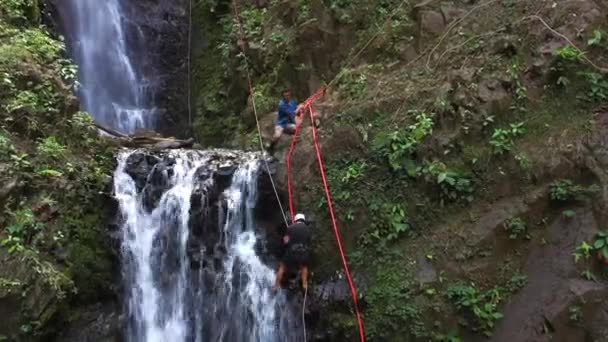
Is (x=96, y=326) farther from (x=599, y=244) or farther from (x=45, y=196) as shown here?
(x=599, y=244)

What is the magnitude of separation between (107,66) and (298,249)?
873cm

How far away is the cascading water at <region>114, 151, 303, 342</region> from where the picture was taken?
26.6ft

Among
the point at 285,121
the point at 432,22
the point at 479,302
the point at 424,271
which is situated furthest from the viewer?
the point at 285,121

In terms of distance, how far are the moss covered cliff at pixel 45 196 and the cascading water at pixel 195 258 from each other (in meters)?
0.47

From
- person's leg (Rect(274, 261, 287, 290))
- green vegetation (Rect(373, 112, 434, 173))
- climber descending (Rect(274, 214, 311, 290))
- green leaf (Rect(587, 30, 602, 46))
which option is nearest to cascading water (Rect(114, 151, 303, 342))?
person's leg (Rect(274, 261, 287, 290))

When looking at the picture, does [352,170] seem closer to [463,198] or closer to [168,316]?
[463,198]

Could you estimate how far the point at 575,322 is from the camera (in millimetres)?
6543

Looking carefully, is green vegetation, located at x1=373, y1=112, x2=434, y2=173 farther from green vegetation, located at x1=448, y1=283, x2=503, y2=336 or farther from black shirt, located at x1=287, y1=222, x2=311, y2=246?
green vegetation, located at x1=448, y1=283, x2=503, y2=336

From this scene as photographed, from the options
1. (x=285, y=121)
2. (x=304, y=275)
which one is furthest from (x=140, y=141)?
(x=304, y=275)

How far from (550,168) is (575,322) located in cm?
202

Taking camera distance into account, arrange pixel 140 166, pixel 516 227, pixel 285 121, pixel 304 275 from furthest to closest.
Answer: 1. pixel 285 121
2. pixel 140 166
3. pixel 304 275
4. pixel 516 227

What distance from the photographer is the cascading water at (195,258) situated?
812 cm

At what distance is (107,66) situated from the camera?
13.8m

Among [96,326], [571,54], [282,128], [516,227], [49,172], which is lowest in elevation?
[96,326]
